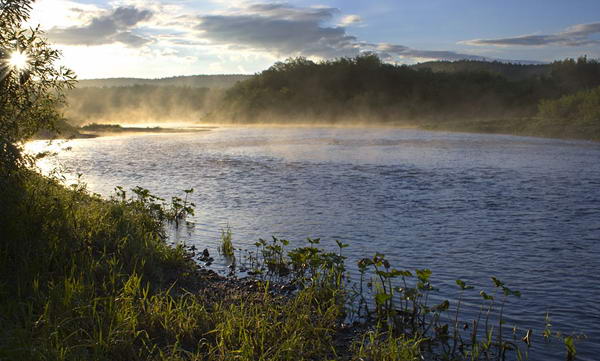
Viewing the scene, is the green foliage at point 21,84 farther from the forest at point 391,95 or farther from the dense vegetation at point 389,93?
the dense vegetation at point 389,93

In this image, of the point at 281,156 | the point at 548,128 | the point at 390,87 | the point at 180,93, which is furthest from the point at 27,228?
the point at 180,93

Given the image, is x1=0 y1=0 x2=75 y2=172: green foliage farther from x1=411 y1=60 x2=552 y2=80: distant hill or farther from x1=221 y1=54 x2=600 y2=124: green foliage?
x1=411 y1=60 x2=552 y2=80: distant hill

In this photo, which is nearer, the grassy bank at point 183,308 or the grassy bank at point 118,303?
the grassy bank at point 118,303

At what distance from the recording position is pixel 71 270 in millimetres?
7457

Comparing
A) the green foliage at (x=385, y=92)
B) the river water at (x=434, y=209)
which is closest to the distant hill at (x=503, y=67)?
the green foliage at (x=385, y=92)

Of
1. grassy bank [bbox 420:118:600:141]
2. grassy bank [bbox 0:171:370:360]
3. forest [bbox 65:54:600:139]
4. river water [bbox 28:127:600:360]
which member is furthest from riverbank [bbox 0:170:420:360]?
forest [bbox 65:54:600:139]

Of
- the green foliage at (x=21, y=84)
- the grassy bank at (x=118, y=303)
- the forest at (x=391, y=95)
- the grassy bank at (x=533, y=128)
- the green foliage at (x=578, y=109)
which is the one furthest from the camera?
the forest at (x=391, y=95)

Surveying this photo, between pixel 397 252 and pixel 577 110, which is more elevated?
pixel 577 110

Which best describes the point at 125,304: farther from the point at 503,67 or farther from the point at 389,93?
the point at 503,67

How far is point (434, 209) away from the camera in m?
15.3

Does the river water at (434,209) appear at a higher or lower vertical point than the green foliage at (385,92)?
Answer: lower

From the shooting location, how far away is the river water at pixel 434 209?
9.20 metres

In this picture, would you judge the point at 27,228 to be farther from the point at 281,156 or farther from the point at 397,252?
the point at 281,156

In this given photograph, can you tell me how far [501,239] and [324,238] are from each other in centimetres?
386
